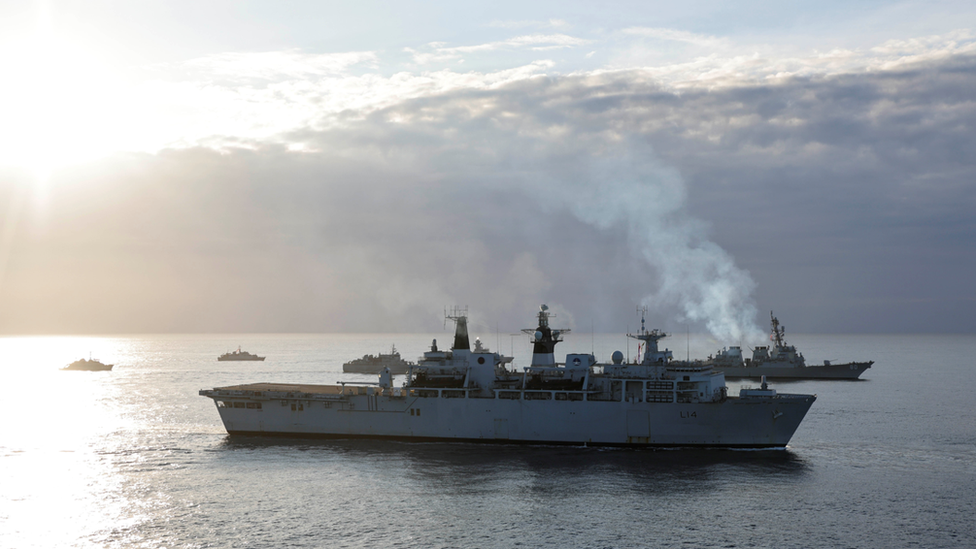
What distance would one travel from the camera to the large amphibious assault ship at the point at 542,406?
39.6m

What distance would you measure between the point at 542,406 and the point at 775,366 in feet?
Result: 218

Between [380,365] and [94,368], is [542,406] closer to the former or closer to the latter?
[380,365]

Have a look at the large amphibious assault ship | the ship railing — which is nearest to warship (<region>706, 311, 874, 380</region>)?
the large amphibious assault ship

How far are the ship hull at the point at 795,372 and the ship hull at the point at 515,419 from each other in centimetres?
5735

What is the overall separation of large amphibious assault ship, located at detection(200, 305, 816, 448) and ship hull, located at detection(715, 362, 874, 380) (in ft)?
182

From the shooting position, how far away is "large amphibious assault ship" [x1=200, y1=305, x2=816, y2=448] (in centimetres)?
3959

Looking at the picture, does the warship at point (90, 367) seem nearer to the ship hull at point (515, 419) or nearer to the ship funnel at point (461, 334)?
the ship hull at point (515, 419)

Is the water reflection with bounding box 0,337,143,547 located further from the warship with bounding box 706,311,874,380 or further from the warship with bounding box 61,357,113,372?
the warship with bounding box 706,311,874,380

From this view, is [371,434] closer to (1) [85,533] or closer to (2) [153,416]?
(1) [85,533]

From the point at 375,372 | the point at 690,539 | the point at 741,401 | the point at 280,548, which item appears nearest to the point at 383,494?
the point at 280,548

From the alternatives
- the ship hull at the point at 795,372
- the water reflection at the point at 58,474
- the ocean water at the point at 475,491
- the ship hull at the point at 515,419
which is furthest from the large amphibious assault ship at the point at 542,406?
the ship hull at the point at 795,372

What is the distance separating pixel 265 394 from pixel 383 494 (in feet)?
59.3

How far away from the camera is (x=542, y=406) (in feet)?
135

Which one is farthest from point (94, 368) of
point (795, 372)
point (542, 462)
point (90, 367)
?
point (795, 372)
